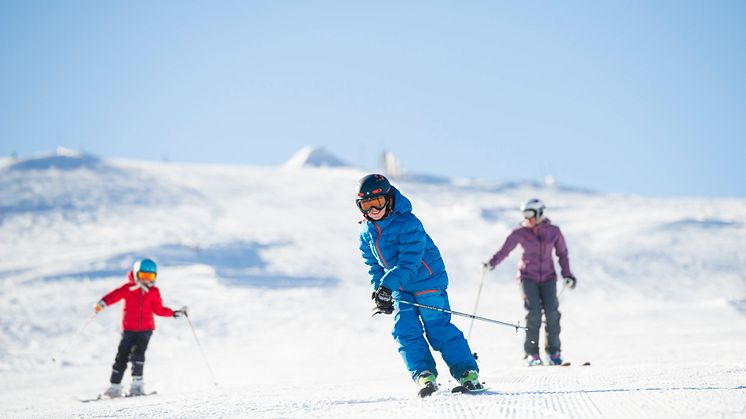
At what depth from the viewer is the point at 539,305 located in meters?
7.11

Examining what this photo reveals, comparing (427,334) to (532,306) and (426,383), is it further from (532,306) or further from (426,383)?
(532,306)

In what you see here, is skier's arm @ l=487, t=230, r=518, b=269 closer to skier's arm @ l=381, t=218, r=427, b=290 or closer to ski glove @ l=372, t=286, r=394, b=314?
skier's arm @ l=381, t=218, r=427, b=290

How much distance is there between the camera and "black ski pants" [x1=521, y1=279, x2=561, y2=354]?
276 inches

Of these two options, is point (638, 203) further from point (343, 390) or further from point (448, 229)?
point (343, 390)

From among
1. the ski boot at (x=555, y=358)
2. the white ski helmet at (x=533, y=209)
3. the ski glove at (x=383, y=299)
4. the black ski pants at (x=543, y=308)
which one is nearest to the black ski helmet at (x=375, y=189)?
the ski glove at (x=383, y=299)

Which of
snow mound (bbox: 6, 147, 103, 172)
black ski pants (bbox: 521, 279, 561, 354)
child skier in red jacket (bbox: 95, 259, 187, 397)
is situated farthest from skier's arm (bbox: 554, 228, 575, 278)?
snow mound (bbox: 6, 147, 103, 172)

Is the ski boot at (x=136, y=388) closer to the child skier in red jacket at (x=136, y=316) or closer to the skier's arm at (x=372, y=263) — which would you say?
the child skier in red jacket at (x=136, y=316)

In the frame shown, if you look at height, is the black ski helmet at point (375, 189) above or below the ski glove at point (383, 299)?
above

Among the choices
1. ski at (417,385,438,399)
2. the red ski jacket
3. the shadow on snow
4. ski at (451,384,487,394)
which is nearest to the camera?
ski at (417,385,438,399)

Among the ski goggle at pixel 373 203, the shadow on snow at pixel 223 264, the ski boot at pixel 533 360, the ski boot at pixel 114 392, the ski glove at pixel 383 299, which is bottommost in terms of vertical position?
the ski boot at pixel 533 360

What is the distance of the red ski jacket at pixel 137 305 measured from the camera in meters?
6.80

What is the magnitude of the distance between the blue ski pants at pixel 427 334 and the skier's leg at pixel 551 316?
3.00 m

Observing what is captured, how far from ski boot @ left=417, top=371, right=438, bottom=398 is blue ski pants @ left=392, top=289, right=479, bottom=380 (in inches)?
5.4

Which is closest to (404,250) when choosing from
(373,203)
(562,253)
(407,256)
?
(407,256)
